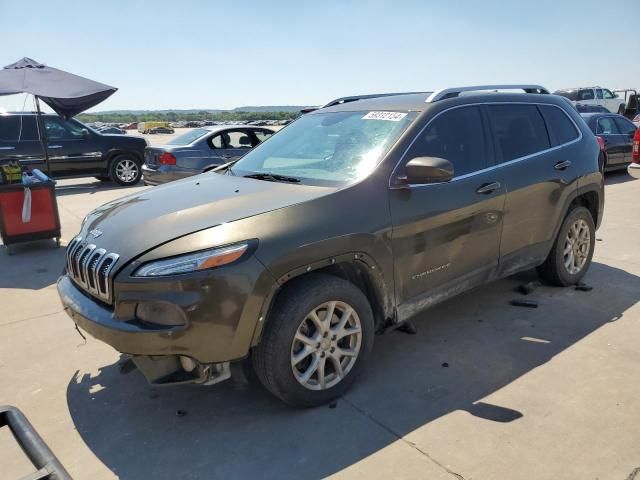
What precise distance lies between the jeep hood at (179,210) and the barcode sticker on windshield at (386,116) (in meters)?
0.86

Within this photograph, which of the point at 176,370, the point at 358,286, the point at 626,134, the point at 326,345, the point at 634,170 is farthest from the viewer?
the point at 634,170

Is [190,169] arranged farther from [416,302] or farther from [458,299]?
[416,302]

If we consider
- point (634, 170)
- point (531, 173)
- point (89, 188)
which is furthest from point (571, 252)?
point (89, 188)

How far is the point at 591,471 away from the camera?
8.24 feet

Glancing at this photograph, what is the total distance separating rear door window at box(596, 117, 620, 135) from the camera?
39.9ft

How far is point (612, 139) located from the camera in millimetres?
12172

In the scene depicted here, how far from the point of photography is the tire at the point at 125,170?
1285 cm

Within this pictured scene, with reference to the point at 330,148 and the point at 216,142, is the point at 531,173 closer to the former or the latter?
the point at 330,148

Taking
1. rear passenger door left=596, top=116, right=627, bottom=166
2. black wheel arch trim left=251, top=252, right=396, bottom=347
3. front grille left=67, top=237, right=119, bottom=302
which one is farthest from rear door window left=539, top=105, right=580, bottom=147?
rear passenger door left=596, top=116, right=627, bottom=166

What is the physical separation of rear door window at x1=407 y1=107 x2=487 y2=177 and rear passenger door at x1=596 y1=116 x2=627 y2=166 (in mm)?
9742

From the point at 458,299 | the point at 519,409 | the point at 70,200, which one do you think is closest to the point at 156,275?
the point at 519,409

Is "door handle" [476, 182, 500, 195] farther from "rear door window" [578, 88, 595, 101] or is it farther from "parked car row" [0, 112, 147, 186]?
"rear door window" [578, 88, 595, 101]

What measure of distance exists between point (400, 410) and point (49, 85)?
7.48 m

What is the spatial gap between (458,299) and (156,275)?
9.95 ft
